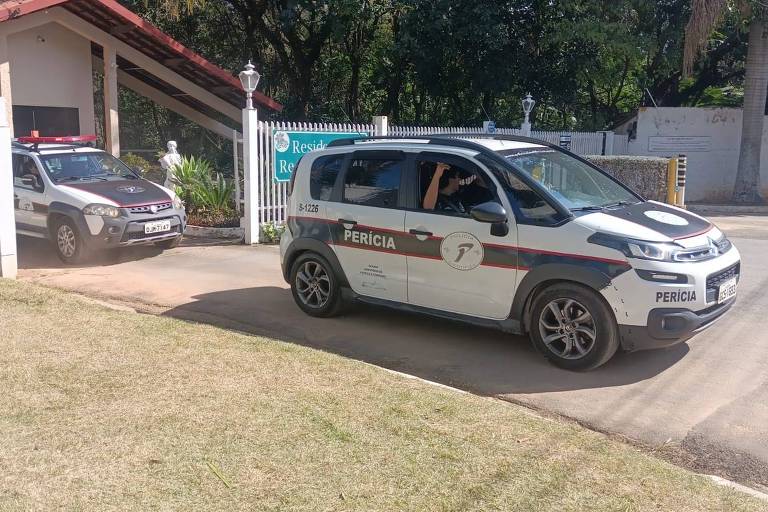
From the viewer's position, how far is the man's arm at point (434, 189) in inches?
253

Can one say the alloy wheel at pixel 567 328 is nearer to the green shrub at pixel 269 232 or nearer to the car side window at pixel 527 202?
the car side window at pixel 527 202

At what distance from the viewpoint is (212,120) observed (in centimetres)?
2041

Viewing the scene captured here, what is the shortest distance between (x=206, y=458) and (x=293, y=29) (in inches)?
778

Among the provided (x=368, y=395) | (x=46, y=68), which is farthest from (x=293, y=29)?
(x=368, y=395)

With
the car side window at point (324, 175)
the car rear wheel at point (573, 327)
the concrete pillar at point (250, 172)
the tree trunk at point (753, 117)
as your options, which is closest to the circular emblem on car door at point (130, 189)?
the concrete pillar at point (250, 172)

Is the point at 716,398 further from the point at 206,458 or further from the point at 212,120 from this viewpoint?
the point at 212,120

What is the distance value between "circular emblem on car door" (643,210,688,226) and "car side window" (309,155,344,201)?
2924 millimetres

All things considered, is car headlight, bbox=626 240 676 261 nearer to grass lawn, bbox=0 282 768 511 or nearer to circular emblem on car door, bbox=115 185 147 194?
grass lawn, bbox=0 282 768 511

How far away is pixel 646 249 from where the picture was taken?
17.6ft

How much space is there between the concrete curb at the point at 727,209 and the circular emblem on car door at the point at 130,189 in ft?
41.4

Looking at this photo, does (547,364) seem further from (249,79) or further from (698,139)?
(698,139)

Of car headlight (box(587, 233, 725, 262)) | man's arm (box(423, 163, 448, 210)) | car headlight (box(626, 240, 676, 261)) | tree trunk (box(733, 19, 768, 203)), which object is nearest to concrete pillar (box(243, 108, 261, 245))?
man's arm (box(423, 163, 448, 210))

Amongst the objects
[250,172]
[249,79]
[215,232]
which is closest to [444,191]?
[250,172]

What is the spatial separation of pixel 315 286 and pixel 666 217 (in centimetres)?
337
